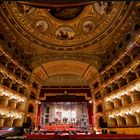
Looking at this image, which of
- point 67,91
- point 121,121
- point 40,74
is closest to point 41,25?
point 40,74

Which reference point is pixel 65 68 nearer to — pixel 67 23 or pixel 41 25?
pixel 67 23

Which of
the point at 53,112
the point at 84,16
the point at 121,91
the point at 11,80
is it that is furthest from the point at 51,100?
the point at 84,16

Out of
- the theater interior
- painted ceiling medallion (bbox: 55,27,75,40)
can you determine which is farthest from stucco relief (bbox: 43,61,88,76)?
painted ceiling medallion (bbox: 55,27,75,40)

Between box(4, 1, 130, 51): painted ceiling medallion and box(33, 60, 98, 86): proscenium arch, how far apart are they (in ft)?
9.46

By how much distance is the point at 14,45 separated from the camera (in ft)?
68.5

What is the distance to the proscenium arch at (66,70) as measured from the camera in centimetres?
2459

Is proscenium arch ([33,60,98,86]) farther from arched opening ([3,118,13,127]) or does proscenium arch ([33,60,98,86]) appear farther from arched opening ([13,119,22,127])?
arched opening ([3,118,13,127])

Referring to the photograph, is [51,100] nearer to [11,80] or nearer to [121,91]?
[11,80]

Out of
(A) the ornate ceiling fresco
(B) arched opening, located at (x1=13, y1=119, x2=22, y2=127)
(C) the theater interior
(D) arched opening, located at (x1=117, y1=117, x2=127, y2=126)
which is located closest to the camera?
(C) the theater interior

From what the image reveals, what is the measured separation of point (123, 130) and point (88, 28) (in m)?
15.9

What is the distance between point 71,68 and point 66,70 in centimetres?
129

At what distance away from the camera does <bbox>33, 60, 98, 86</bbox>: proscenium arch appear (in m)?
24.6

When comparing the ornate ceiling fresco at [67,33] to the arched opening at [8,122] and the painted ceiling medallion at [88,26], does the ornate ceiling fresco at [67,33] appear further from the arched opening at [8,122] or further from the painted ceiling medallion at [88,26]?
the arched opening at [8,122]

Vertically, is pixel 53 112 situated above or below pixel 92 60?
below
